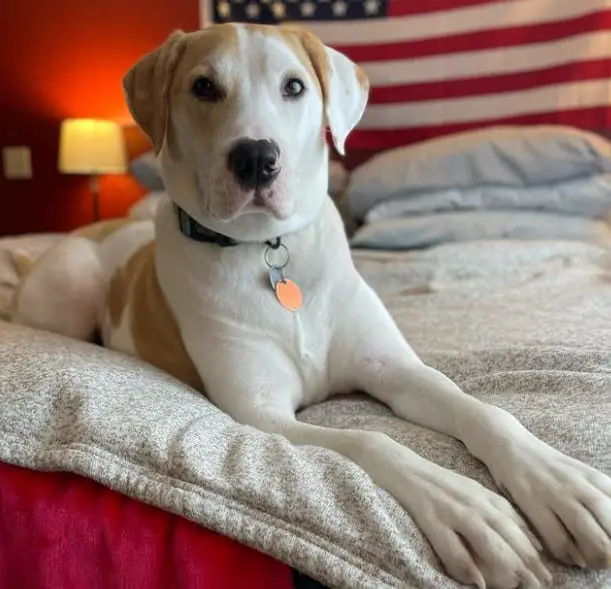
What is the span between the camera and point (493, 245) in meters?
2.32

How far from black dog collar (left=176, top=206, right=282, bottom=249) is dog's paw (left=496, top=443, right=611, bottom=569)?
0.60 meters

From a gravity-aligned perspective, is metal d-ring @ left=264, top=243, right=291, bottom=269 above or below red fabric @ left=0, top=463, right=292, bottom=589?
above

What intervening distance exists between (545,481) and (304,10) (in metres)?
3.09

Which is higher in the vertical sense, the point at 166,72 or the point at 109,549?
the point at 166,72

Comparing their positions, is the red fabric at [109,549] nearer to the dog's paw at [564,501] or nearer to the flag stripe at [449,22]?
the dog's paw at [564,501]

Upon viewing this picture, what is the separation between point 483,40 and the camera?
10.7 ft

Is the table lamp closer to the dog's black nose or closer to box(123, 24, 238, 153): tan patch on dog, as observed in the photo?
box(123, 24, 238, 153): tan patch on dog

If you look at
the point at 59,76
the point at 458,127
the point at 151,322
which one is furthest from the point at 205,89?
the point at 59,76

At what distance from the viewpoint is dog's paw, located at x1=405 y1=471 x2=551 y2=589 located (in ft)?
2.39

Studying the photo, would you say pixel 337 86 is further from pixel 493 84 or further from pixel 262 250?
pixel 493 84

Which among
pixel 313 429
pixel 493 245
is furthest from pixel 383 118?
pixel 313 429

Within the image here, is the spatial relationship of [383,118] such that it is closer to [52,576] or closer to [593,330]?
[593,330]

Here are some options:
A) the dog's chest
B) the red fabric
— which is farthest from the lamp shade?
the red fabric

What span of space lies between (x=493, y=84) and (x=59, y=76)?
2.07 meters
